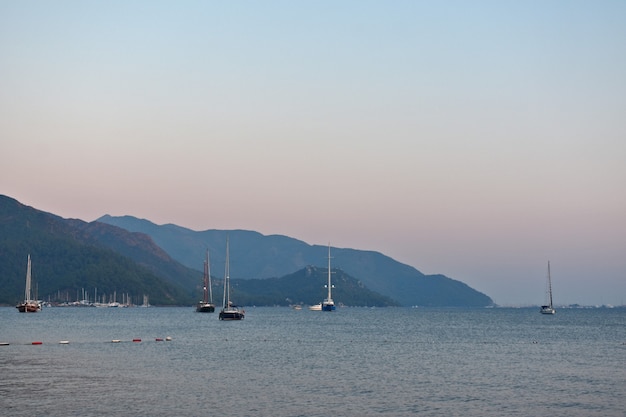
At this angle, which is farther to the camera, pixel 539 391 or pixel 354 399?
pixel 539 391

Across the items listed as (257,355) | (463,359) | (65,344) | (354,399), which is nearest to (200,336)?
(65,344)

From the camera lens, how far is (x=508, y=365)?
93875 millimetres

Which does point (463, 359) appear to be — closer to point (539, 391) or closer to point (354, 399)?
point (539, 391)

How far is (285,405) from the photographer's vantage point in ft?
200

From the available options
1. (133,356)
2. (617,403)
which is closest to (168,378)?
(133,356)

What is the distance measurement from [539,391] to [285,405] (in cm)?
2316

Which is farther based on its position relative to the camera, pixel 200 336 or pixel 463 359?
pixel 200 336

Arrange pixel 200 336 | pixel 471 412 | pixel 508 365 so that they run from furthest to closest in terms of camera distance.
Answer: pixel 200 336
pixel 508 365
pixel 471 412

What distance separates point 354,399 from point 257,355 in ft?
134

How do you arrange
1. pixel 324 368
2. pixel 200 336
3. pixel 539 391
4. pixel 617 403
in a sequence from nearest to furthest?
pixel 617 403, pixel 539 391, pixel 324 368, pixel 200 336

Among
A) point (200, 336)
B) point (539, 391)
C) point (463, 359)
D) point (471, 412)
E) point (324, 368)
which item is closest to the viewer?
point (471, 412)

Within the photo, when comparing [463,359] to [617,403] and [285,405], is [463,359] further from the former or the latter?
[285,405]

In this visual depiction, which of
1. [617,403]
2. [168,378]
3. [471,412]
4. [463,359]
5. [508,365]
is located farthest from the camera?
[463,359]

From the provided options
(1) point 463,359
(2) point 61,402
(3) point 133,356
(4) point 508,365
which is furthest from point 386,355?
(2) point 61,402
